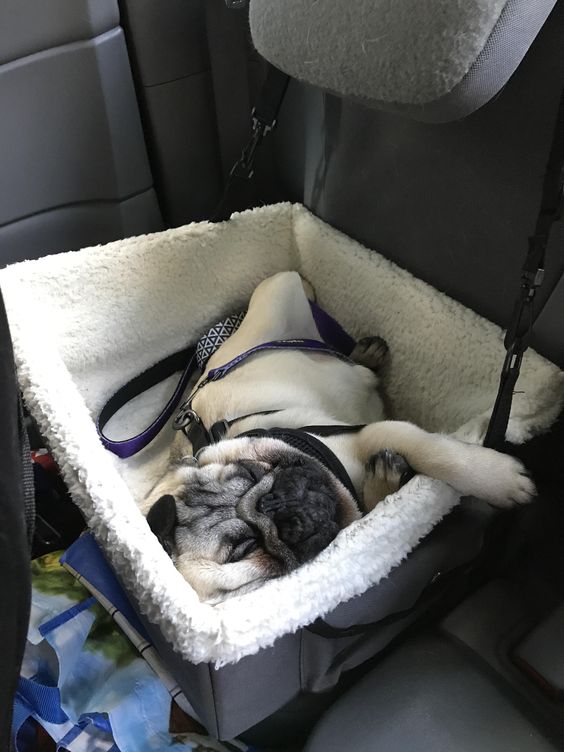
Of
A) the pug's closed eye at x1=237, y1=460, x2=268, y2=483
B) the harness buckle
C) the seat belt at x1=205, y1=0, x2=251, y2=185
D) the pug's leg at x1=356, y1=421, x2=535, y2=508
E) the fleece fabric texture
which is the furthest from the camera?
the seat belt at x1=205, y1=0, x2=251, y2=185

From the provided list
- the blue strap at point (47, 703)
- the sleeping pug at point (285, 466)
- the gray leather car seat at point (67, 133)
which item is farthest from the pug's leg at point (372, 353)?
the blue strap at point (47, 703)

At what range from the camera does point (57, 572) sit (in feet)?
3.40

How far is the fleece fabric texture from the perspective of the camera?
0.63 meters

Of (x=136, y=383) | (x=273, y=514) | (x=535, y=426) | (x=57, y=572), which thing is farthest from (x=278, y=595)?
(x=136, y=383)

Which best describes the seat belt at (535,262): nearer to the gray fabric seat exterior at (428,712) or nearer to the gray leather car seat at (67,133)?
the gray fabric seat exterior at (428,712)

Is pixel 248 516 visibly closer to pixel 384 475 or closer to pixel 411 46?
pixel 384 475

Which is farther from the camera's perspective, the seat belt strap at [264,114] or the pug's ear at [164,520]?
the seat belt strap at [264,114]

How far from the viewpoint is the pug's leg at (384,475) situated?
822 millimetres

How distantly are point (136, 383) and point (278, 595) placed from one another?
67cm

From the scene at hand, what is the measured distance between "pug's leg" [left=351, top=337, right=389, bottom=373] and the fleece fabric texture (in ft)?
1.49

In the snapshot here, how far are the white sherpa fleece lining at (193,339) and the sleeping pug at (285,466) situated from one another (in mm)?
56

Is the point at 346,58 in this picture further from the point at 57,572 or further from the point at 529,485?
the point at 57,572

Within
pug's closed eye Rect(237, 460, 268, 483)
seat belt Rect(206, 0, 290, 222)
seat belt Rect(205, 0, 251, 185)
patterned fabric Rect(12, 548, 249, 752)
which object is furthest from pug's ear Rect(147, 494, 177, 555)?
seat belt Rect(205, 0, 251, 185)

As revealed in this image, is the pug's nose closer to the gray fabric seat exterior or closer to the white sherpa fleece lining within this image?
the white sherpa fleece lining
